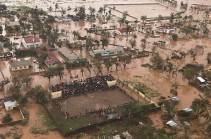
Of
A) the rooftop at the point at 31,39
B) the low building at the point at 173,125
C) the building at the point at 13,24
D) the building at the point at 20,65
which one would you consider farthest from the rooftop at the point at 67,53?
the low building at the point at 173,125

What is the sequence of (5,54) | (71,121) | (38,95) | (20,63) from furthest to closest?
(5,54) < (20,63) < (38,95) < (71,121)

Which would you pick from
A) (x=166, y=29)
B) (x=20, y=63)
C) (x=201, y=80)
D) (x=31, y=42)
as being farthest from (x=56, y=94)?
(x=166, y=29)

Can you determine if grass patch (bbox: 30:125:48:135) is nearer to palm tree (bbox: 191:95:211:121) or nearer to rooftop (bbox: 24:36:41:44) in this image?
palm tree (bbox: 191:95:211:121)

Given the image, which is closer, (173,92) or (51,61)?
(173,92)

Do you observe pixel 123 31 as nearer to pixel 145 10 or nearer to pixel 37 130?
pixel 145 10

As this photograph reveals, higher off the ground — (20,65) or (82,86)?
(20,65)

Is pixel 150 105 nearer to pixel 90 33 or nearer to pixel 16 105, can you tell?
pixel 16 105
